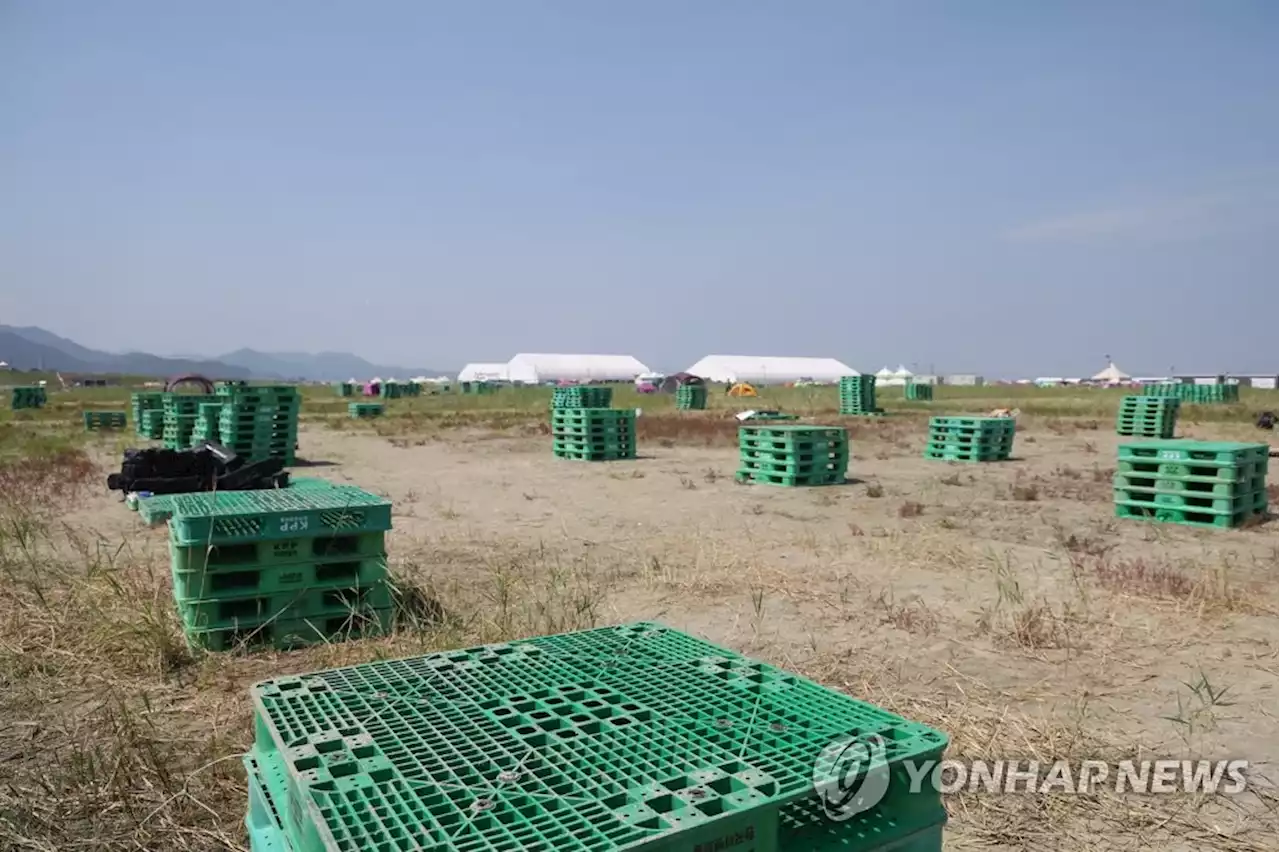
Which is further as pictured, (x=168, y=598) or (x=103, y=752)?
(x=168, y=598)

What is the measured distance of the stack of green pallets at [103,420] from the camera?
2673 cm

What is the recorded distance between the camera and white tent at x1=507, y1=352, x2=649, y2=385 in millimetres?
128625

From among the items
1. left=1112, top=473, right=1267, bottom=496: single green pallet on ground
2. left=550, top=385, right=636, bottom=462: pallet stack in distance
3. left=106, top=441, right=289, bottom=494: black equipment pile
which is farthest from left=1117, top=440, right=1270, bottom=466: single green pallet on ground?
left=106, top=441, right=289, bottom=494: black equipment pile

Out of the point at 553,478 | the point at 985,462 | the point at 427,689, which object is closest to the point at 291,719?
the point at 427,689

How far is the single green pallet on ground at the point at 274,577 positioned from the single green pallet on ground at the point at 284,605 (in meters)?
0.03

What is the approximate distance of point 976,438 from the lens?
17984 millimetres

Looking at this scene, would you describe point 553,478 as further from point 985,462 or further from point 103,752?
point 103,752

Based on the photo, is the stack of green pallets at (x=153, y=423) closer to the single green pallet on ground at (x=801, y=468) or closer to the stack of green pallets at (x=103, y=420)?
the stack of green pallets at (x=103, y=420)

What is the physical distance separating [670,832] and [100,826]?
258 centimetres

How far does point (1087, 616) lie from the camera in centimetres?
607

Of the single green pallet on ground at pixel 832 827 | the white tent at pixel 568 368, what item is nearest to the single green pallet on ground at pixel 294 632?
the single green pallet on ground at pixel 832 827

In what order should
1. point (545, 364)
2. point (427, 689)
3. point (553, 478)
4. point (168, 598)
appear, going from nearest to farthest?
point (427, 689)
point (168, 598)
point (553, 478)
point (545, 364)

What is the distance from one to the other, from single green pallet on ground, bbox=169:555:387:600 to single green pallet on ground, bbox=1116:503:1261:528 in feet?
31.8

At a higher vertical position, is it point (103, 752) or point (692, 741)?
point (692, 741)
